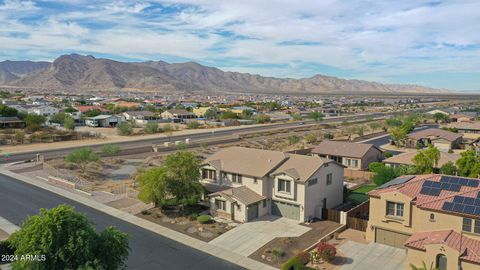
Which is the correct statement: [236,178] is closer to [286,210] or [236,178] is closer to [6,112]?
[286,210]

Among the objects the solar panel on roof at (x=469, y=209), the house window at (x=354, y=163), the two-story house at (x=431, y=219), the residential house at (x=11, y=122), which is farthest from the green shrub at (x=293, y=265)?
the residential house at (x=11, y=122)

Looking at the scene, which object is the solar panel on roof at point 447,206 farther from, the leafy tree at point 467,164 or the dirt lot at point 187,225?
the leafy tree at point 467,164

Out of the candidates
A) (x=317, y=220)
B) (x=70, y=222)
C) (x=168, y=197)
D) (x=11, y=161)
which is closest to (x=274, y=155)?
(x=317, y=220)

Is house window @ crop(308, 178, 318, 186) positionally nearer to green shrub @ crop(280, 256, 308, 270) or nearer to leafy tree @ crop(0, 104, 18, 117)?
green shrub @ crop(280, 256, 308, 270)

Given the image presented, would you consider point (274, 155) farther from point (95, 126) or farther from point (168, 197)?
point (95, 126)

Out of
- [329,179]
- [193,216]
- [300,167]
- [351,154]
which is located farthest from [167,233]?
[351,154]

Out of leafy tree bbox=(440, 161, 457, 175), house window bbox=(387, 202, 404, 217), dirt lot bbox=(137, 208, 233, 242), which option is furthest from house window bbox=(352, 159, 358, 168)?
dirt lot bbox=(137, 208, 233, 242)
